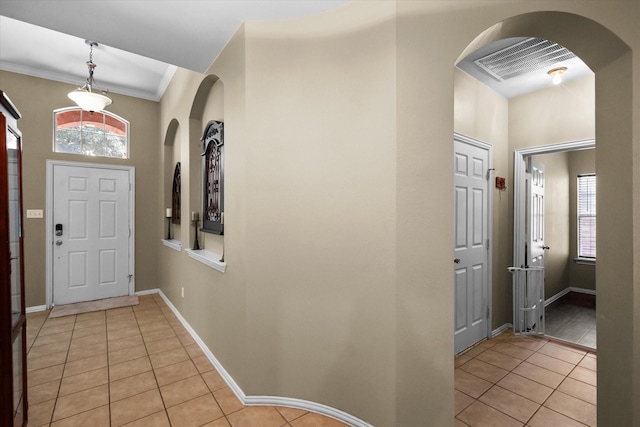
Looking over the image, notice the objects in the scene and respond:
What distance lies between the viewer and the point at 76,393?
2.22 metres

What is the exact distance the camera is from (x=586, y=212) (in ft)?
17.2

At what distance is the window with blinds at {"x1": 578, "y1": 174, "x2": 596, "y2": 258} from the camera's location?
17.0 feet

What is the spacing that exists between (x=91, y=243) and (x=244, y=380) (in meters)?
3.66

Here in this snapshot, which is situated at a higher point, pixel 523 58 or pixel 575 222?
pixel 523 58

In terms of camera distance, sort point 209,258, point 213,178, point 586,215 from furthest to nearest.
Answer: point 586,215
point 213,178
point 209,258

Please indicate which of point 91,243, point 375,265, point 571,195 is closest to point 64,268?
point 91,243

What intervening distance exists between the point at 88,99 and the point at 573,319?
6.63 m


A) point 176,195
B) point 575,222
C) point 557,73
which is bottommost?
point 575,222

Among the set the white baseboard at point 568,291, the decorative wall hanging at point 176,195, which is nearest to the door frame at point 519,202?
the white baseboard at point 568,291

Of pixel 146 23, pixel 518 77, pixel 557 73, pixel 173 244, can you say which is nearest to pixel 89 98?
pixel 146 23

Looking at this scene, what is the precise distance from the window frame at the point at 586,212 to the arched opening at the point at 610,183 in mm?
4673

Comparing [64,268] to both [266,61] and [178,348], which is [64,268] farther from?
[266,61]

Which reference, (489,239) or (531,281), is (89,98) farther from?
(531,281)

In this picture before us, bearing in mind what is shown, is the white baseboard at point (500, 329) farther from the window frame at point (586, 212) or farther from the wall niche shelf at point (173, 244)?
the wall niche shelf at point (173, 244)
